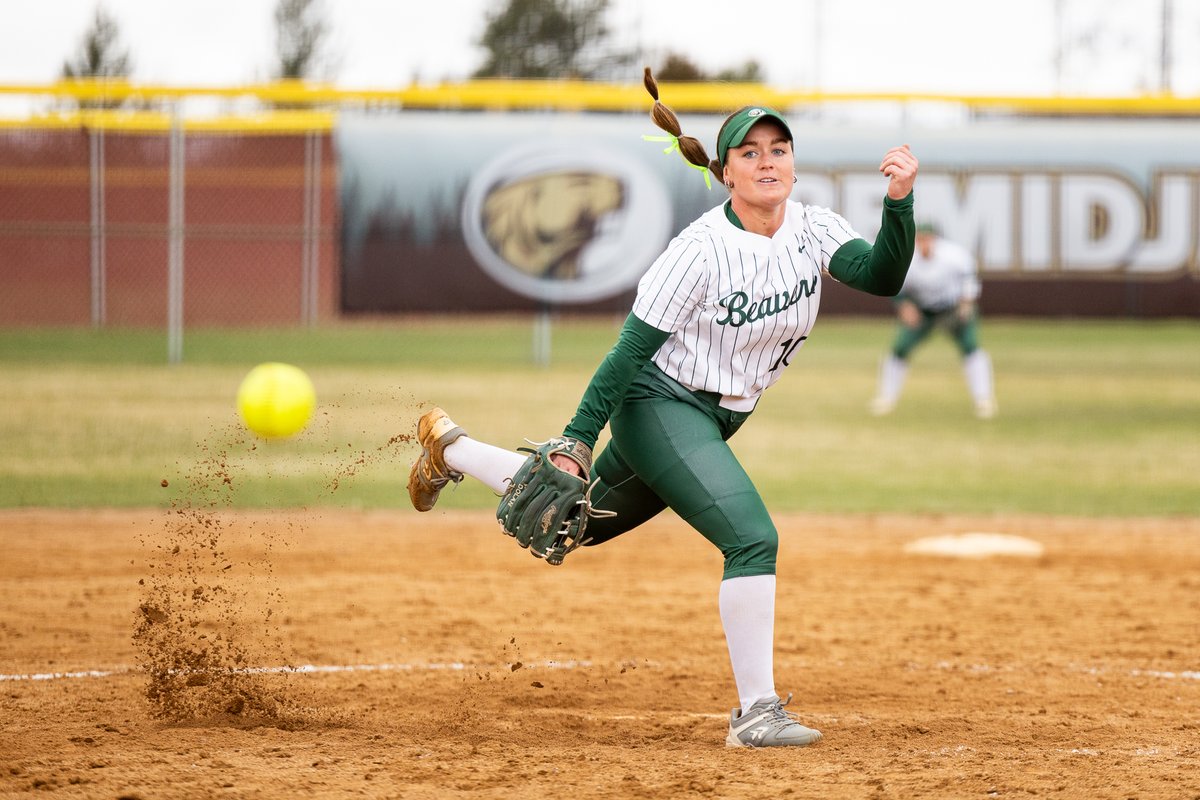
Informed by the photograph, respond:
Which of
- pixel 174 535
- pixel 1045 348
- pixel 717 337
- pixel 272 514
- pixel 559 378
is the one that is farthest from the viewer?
pixel 1045 348

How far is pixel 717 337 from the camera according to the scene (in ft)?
12.8

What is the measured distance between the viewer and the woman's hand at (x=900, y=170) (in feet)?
12.2

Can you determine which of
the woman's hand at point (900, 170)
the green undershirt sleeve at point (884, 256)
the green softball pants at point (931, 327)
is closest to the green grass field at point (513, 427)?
the green softball pants at point (931, 327)

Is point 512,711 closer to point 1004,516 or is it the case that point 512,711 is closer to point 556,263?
point 1004,516

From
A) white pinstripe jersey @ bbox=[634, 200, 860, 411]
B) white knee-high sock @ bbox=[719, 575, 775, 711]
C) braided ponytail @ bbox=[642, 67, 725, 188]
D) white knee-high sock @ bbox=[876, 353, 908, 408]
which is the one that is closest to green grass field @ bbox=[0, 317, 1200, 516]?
white knee-high sock @ bbox=[876, 353, 908, 408]

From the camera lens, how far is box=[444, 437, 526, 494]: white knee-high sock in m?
4.15

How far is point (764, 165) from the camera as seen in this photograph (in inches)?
151

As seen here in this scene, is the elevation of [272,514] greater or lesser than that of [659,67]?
lesser

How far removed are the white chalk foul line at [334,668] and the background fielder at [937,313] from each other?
9176 millimetres

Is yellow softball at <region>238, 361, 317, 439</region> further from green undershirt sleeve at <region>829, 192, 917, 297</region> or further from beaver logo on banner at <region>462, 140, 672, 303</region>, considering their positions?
beaver logo on banner at <region>462, 140, 672, 303</region>

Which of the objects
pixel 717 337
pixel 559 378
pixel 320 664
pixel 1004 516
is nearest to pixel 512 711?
pixel 320 664

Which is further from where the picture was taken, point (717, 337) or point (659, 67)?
point (659, 67)

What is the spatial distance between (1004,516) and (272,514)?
472 cm

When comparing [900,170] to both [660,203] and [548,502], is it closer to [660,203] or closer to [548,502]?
[548,502]
